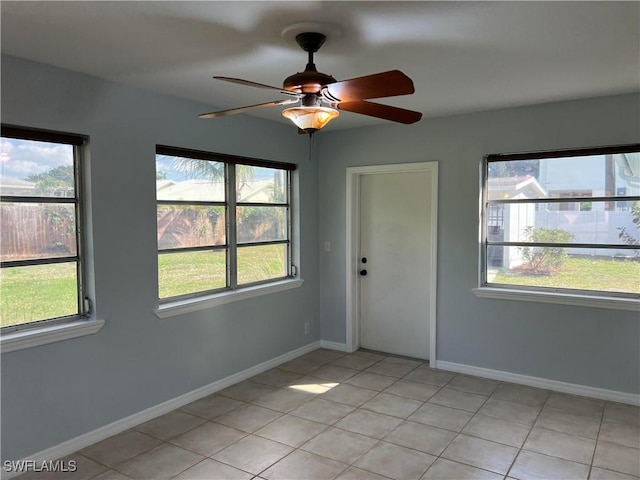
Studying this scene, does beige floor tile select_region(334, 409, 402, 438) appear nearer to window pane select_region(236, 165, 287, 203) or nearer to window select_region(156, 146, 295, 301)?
window select_region(156, 146, 295, 301)

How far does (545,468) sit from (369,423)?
112 centimetres

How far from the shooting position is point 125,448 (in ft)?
9.60

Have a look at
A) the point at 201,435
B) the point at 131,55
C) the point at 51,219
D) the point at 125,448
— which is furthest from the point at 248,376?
the point at 131,55


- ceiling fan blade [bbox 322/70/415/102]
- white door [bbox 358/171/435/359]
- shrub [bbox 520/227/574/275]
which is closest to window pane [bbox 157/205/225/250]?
white door [bbox 358/171/435/359]

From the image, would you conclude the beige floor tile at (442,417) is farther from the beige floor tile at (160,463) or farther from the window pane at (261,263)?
the window pane at (261,263)

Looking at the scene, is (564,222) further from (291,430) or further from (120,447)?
(120,447)

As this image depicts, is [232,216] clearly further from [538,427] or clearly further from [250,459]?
[538,427]

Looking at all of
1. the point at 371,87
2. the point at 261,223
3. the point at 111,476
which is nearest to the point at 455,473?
the point at 111,476

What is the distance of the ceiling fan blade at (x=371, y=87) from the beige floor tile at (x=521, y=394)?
2.78 meters

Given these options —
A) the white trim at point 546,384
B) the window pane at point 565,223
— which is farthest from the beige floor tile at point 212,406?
the window pane at point 565,223

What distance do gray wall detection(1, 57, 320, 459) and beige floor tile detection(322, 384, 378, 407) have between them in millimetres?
850

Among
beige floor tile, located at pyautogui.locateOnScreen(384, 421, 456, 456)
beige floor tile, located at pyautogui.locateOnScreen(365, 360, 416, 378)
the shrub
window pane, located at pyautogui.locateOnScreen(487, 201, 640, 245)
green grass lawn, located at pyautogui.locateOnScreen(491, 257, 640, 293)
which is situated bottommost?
beige floor tile, located at pyautogui.locateOnScreen(384, 421, 456, 456)

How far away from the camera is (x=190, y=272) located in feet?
12.2

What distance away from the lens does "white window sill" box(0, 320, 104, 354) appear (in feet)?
8.48
